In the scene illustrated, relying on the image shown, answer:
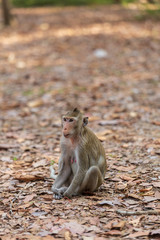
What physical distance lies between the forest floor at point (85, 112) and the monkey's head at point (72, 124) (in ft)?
2.77

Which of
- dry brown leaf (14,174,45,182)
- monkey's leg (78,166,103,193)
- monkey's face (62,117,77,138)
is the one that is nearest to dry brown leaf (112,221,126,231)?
monkey's leg (78,166,103,193)

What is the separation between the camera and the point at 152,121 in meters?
8.24

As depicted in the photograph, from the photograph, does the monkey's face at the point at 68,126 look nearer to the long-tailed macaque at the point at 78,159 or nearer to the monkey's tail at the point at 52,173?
the long-tailed macaque at the point at 78,159

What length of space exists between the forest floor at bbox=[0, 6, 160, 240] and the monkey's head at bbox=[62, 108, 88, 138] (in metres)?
0.84

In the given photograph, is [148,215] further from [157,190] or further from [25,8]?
[25,8]

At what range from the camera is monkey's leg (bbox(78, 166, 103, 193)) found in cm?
480

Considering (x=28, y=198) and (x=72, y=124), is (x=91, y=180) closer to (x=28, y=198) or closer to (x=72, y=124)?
(x=72, y=124)

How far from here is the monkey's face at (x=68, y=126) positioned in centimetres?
455

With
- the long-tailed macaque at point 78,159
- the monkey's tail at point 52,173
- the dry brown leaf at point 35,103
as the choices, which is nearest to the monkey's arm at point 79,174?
the long-tailed macaque at point 78,159

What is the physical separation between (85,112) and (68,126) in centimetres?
476

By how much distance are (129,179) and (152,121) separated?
2.99 metres

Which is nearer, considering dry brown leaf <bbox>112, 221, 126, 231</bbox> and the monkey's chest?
dry brown leaf <bbox>112, 221, 126, 231</bbox>

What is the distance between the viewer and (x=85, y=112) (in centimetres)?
932

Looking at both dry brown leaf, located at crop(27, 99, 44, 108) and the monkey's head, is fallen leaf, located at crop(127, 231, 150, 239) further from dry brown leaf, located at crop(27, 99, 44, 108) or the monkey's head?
dry brown leaf, located at crop(27, 99, 44, 108)
